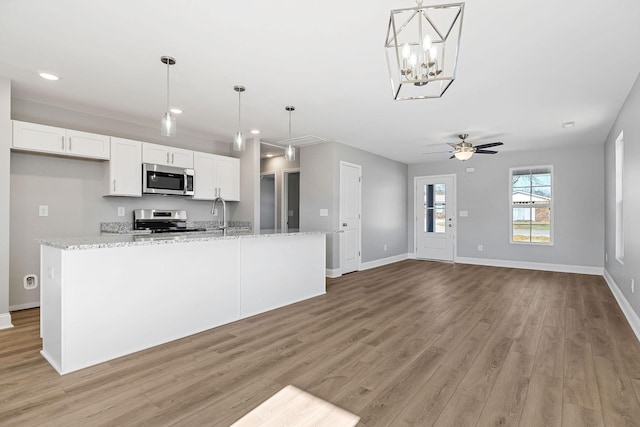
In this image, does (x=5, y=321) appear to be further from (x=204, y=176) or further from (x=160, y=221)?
(x=204, y=176)

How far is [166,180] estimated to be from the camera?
16.1 feet

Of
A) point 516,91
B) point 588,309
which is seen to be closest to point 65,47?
point 516,91

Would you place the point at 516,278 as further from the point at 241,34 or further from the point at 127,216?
the point at 127,216

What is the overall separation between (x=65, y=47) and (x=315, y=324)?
334 centimetres

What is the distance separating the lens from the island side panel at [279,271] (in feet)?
11.7

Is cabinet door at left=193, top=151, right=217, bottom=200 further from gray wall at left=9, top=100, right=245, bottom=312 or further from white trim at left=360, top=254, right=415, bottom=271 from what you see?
white trim at left=360, top=254, right=415, bottom=271

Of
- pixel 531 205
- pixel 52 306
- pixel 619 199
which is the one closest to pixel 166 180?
pixel 52 306

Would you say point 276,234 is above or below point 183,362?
above

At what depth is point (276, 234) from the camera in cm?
375

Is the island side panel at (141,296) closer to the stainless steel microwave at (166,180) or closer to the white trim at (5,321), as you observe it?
the white trim at (5,321)

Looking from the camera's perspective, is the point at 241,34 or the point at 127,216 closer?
the point at 241,34

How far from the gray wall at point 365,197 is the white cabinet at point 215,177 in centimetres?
130

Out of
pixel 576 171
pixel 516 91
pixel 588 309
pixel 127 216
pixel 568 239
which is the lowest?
pixel 588 309

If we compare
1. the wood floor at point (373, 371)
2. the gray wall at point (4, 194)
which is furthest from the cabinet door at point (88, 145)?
the wood floor at point (373, 371)
